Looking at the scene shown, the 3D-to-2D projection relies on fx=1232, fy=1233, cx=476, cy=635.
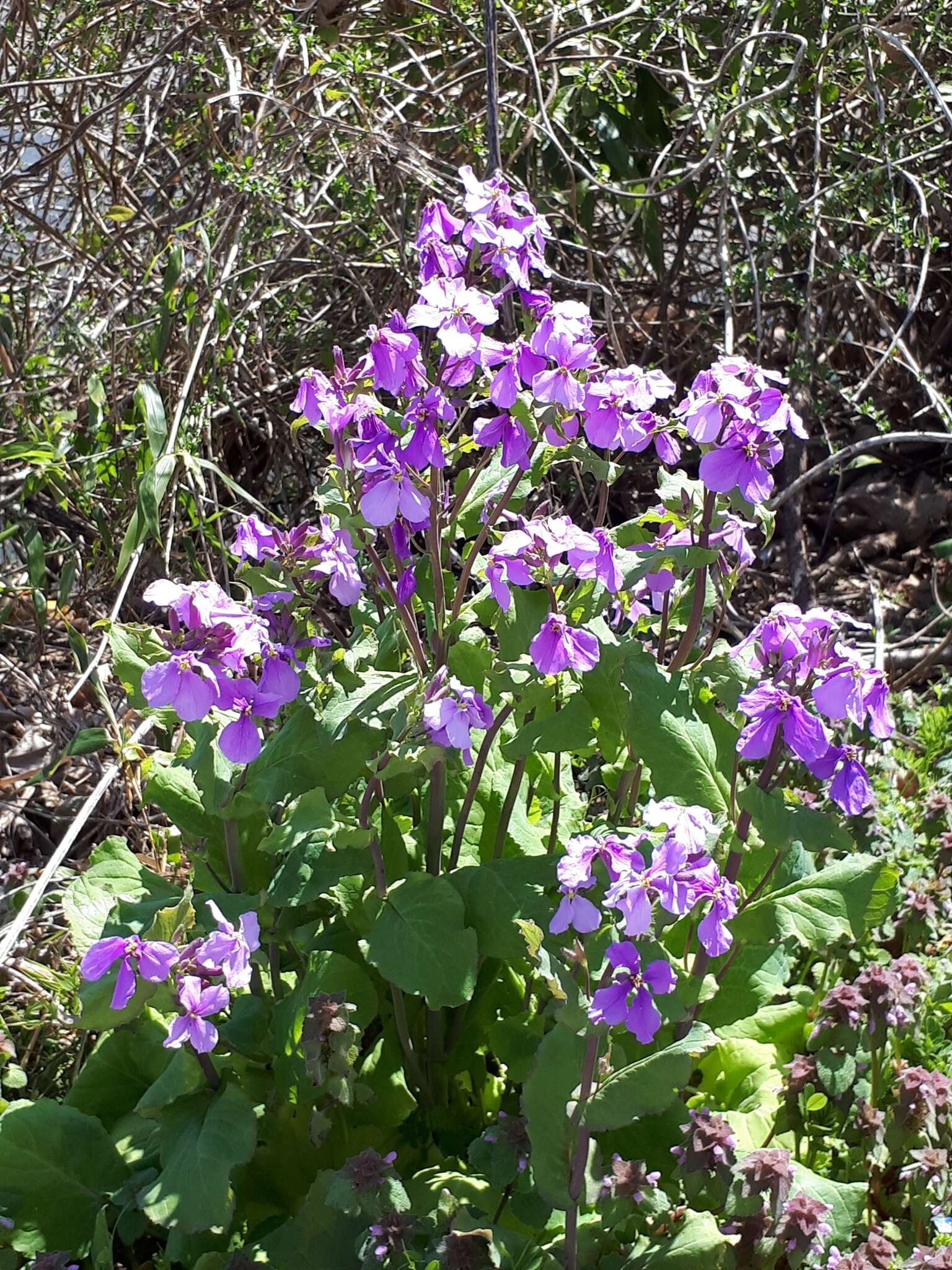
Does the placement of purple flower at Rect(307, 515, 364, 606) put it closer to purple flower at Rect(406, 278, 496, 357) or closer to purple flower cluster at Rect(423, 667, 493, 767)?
purple flower cluster at Rect(423, 667, 493, 767)

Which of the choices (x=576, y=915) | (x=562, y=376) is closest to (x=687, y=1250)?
(x=576, y=915)

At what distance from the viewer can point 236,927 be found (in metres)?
1.74

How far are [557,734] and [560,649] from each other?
233 millimetres

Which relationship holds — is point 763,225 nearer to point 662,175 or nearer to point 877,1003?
point 662,175

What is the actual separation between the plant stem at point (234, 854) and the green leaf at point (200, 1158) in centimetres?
30

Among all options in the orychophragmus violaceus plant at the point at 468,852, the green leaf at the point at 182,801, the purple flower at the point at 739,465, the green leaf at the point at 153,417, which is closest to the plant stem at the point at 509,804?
the orychophragmus violaceus plant at the point at 468,852

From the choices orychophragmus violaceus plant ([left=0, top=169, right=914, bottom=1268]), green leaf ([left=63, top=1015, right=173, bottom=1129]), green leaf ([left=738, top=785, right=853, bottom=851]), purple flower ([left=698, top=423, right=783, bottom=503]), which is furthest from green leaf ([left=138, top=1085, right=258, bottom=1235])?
purple flower ([left=698, top=423, right=783, bottom=503])

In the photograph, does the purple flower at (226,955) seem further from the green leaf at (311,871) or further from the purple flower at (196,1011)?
the green leaf at (311,871)

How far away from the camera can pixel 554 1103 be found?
156 centimetres

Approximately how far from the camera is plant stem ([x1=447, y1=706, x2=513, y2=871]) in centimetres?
185

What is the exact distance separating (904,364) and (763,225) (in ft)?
2.33

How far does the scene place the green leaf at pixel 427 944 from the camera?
64.7 inches

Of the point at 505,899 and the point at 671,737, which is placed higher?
the point at 671,737

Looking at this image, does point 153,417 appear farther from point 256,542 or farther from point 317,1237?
point 317,1237
